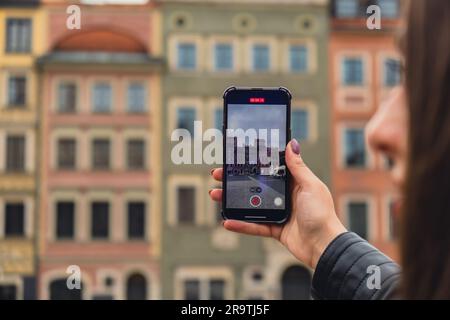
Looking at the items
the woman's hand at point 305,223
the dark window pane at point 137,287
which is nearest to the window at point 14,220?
the dark window pane at point 137,287

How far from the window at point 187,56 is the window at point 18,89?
10.8 ft

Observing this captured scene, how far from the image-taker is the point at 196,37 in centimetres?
1850

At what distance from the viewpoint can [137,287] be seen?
18.1 m

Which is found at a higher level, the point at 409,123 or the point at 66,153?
the point at 409,123

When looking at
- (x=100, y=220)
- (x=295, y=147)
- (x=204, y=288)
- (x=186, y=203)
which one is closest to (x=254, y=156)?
(x=295, y=147)

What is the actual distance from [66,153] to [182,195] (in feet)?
8.57

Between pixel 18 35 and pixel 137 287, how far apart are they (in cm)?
588

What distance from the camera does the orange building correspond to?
18391 millimetres

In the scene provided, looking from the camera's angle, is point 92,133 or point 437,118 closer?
point 437,118

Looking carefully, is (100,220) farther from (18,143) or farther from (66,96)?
(66,96)

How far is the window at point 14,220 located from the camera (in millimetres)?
17875
